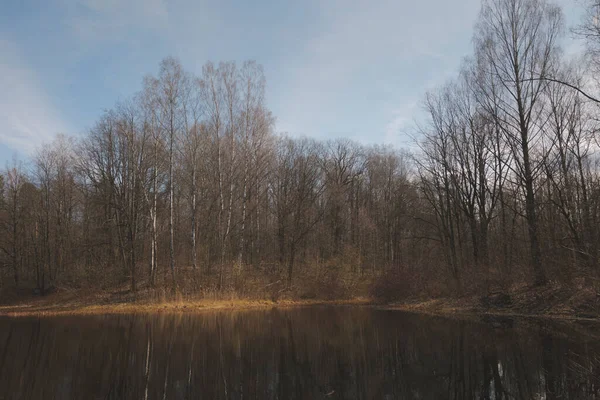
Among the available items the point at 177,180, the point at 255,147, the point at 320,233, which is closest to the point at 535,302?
the point at 255,147

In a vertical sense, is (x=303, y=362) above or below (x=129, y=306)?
above

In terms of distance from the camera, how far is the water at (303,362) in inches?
280

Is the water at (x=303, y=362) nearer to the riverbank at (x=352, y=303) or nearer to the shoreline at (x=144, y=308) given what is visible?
the riverbank at (x=352, y=303)

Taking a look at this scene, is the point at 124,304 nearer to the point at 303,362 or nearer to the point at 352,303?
the point at 352,303

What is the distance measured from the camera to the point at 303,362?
9.59 meters

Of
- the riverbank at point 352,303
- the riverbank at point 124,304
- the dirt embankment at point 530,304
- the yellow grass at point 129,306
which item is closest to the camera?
the dirt embankment at point 530,304

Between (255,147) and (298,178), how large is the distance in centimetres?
1210

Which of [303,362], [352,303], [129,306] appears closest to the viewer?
[303,362]

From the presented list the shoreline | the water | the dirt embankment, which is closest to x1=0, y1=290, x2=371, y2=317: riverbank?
the shoreline

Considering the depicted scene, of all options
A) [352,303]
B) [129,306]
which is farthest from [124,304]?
[352,303]

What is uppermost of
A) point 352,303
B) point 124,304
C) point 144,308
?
point 124,304

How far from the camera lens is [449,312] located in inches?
802

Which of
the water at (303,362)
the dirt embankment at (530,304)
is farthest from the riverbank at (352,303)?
the water at (303,362)

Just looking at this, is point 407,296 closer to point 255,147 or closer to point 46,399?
point 255,147
